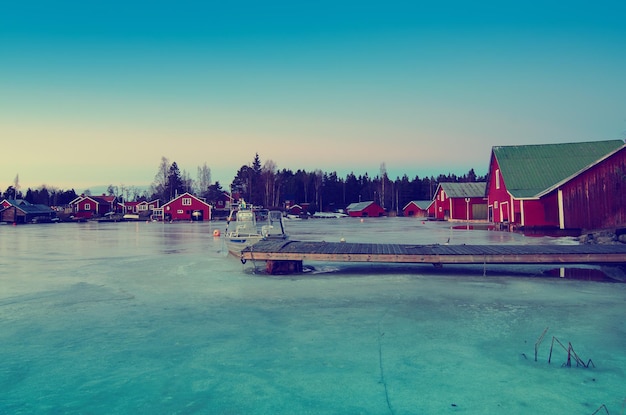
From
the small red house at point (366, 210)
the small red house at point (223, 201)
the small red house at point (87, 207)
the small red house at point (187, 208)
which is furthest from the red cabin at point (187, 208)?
the small red house at point (366, 210)

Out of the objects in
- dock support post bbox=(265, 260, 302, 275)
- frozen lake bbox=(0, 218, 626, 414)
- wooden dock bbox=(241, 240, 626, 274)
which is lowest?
frozen lake bbox=(0, 218, 626, 414)

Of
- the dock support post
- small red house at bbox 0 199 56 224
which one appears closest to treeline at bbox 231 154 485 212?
small red house at bbox 0 199 56 224

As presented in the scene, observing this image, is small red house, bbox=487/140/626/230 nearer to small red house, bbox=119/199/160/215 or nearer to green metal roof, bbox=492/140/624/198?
green metal roof, bbox=492/140/624/198

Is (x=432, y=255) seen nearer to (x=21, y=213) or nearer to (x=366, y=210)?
(x=366, y=210)

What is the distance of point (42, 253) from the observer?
1836 centimetres

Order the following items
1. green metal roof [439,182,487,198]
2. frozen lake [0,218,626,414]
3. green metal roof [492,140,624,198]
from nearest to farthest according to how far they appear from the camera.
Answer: frozen lake [0,218,626,414]
green metal roof [492,140,624,198]
green metal roof [439,182,487,198]

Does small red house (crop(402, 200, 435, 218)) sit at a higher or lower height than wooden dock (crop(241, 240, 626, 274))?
higher

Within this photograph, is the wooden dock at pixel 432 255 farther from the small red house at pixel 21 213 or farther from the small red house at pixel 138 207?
the small red house at pixel 138 207

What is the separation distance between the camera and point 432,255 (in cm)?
1176

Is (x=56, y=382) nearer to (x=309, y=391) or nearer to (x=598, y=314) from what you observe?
(x=309, y=391)

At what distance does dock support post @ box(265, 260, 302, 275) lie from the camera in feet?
40.7

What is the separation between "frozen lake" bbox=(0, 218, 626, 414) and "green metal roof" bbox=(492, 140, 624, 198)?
22134 millimetres

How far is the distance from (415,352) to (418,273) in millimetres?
6839

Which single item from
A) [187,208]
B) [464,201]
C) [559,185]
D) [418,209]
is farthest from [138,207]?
[559,185]
